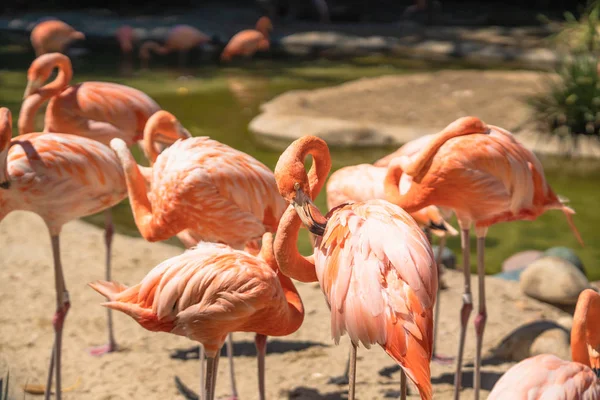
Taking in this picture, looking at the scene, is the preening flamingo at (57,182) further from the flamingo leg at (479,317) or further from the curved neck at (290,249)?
the flamingo leg at (479,317)

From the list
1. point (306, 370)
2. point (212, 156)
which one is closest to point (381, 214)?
point (212, 156)

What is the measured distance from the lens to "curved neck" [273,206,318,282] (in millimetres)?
2996

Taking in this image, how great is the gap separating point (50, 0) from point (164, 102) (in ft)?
34.8

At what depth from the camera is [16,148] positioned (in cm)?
388

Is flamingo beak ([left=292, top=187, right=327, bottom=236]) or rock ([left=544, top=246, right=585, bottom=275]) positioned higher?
flamingo beak ([left=292, top=187, right=327, bottom=236])

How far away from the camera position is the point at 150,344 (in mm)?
4555

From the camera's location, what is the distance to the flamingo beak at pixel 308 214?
2.80m

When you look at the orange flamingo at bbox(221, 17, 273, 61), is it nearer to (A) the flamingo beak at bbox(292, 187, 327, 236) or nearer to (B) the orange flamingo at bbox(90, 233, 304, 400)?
(B) the orange flamingo at bbox(90, 233, 304, 400)

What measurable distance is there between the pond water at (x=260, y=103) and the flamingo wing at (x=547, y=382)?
3061 mm

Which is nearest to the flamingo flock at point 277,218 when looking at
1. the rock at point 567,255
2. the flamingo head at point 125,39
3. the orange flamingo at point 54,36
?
the rock at point 567,255

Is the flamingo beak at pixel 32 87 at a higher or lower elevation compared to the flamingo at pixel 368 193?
higher

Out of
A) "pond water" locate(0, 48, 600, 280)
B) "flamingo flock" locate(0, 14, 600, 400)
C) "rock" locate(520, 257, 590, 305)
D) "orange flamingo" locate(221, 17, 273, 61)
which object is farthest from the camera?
"orange flamingo" locate(221, 17, 273, 61)

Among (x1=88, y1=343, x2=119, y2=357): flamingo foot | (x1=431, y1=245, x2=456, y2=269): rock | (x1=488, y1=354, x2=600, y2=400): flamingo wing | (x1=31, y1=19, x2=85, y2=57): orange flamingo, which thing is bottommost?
(x1=431, y1=245, x2=456, y2=269): rock

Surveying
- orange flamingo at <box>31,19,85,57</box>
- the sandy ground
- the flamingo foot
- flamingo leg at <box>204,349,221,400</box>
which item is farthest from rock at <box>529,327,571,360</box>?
orange flamingo at <box>31,19,85,57</box>
